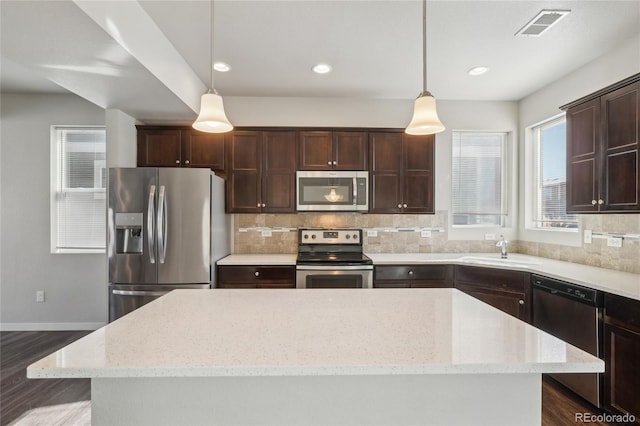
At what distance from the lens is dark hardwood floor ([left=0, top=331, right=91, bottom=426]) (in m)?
2.33

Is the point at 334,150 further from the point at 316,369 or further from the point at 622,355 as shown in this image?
the point at 316,369

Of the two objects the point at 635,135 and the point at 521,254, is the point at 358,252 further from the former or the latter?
the point at 635,135

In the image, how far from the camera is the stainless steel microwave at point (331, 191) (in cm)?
350

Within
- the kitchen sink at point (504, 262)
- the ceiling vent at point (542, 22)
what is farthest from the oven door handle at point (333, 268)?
the ceiling vent at point (542, 22)

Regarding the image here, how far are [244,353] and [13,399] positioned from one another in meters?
2.67

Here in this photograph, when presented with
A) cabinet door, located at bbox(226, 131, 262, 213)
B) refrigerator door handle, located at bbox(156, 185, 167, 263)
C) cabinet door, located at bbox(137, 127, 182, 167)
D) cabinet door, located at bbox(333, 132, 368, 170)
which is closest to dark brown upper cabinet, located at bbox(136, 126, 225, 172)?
cabinet door, located at bbox(137, 127, 182, 167)

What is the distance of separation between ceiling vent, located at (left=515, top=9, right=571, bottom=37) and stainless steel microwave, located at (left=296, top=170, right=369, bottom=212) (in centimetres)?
180

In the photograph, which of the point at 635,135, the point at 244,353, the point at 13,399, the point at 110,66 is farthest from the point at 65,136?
the point at 635,135

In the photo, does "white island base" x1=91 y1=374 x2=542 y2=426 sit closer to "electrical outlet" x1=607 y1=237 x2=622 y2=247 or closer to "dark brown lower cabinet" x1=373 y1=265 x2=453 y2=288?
"dark brown lower cabinet" x1=373 y1=265 x2=453 y2=288

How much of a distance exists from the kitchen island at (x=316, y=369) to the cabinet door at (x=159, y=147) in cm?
257

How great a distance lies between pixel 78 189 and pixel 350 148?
124 inches

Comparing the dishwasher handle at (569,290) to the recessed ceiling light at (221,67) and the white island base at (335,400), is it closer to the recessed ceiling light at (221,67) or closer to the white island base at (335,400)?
the white island base at (335,400)

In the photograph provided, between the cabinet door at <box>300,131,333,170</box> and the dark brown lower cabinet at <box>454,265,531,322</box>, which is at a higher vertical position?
the cabinet door at <box>300,131,333,170</box>

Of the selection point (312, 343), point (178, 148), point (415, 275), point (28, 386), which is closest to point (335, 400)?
point (312, 343)
